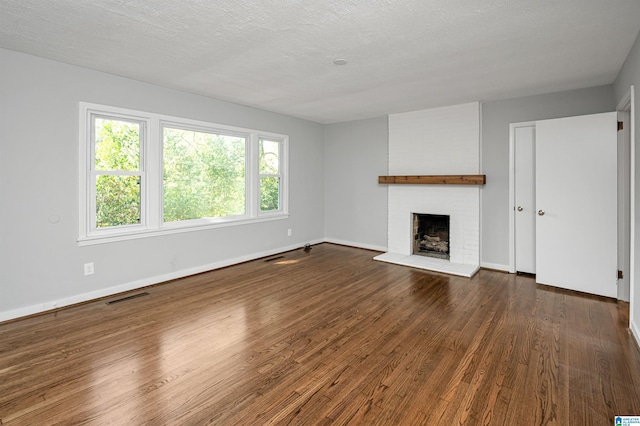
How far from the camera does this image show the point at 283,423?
1.71m

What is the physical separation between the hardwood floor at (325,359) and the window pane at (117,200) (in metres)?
0.95

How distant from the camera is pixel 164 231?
4188mm

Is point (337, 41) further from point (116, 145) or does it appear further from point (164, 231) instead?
point (164, 231)

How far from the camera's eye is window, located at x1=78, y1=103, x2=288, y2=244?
357 cm

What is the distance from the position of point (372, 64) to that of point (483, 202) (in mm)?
2880

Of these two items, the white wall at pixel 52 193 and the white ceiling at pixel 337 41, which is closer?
the white ceiling at pixel 337 41

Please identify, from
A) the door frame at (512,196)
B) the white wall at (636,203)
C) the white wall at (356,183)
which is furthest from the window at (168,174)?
the white wall at (636,203)

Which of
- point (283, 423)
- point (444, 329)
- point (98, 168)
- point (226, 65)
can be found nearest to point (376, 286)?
point (444, 329)

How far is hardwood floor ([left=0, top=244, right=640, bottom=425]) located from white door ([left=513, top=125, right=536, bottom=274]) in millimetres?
742

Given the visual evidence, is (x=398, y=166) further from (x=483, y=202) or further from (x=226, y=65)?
(x=226, y=65)

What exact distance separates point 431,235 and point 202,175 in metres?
3.94

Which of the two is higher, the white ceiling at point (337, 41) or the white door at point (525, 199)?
the white ceiling at point (337, 41)

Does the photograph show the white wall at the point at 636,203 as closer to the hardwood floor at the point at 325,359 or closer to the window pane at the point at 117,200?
the hardwood floor at the point at 325,359

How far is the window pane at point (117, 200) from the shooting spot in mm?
3650
